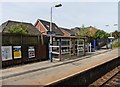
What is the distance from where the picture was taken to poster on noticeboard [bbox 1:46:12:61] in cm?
1687

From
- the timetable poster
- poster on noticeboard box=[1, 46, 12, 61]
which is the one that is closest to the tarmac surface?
poster on noticeboard box=[1, 46, 12, 61]

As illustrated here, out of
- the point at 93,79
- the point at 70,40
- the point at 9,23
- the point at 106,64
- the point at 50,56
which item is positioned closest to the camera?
the point at 93,79

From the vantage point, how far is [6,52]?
17141mm

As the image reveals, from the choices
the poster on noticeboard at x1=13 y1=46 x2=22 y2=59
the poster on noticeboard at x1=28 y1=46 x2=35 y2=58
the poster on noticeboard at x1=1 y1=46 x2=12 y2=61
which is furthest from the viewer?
the poster on noticeboard at x1=28 y1=46 x2=35 y2=58

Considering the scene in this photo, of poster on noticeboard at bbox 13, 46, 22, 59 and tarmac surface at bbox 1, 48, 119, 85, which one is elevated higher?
poster on noticeboard at bbox 13, 46, 22, 59

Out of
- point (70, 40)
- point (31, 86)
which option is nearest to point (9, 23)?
point (70, 40)

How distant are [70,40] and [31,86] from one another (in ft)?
54.0

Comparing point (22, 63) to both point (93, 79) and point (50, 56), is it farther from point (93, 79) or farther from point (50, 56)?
point (93, 79)

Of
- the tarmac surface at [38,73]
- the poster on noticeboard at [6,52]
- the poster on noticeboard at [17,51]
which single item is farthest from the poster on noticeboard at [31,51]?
the tarmac surface at [38,73]

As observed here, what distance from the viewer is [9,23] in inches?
1948

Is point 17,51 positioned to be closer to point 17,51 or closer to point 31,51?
point 17,51

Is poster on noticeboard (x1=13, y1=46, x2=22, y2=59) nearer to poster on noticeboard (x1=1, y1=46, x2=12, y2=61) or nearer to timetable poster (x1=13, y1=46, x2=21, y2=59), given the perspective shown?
timetable poster (x1=13, y1=46, x2=21, y2=59)

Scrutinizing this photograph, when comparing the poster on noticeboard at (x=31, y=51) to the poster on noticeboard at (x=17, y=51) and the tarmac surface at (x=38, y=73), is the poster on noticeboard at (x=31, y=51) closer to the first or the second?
the poster on noticeboard at (x=17, y=51)

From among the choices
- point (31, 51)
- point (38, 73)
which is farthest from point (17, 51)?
point (38, 73)
